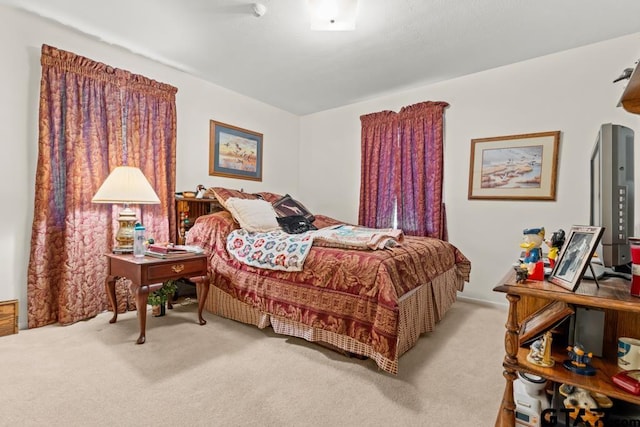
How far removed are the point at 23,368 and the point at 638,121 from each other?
15.6 ft

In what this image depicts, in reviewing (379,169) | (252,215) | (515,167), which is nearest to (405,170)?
(379,169)

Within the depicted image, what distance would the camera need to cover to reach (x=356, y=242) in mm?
2201

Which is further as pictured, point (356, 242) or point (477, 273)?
point (477, 273)

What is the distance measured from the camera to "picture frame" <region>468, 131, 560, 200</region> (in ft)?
9.73

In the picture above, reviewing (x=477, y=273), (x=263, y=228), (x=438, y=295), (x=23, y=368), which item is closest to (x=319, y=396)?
(x=438, y=295)

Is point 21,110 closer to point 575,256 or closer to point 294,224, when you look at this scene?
point 294,224

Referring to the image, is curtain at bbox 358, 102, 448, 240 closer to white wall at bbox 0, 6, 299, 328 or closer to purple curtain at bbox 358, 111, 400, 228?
purple curtain at bbox 358, 111, 400, 228

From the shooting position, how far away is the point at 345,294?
2.00m

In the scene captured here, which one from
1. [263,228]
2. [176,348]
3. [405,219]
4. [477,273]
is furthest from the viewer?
[405,219]

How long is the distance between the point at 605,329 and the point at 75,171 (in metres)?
3.50

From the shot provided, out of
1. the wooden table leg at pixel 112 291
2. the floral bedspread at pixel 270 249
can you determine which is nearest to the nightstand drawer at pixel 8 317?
the wooden table leg at pixel 112 291

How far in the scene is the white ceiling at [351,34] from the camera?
7.33 feet

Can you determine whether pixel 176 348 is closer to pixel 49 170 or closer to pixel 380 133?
pixel 49 170

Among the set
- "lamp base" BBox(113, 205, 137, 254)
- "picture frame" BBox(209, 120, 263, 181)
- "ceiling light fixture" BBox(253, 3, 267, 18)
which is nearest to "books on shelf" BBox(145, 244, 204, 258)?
"lamp base" BBox(113, 205, 137, 254)
